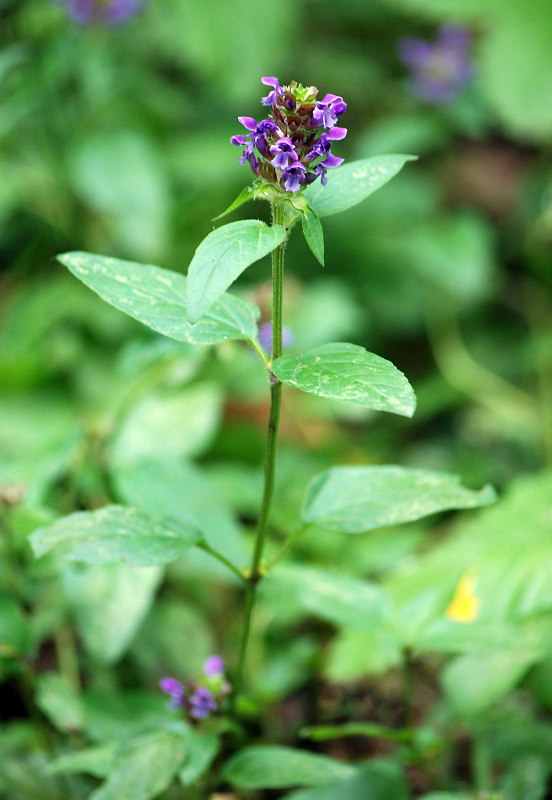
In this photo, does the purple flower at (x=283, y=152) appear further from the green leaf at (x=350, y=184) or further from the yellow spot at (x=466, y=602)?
the yellow spot at (x=466, y=602)

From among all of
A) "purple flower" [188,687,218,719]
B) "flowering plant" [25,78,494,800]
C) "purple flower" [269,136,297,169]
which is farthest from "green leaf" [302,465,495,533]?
"purple flower" [269,136,297,169]

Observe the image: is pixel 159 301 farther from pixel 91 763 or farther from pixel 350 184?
pixel 91 763

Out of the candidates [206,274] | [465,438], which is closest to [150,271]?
[206,274]

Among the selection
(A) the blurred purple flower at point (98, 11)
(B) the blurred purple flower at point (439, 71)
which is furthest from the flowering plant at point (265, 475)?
(B) the blurred purple flower at point (439, 71)

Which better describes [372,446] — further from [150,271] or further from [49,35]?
[49,35]

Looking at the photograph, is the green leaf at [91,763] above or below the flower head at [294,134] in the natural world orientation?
below

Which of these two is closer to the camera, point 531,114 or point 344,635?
point 344,635
